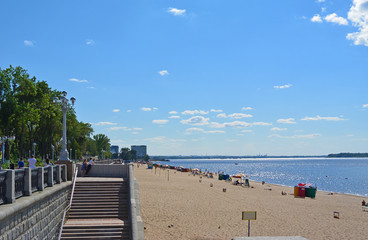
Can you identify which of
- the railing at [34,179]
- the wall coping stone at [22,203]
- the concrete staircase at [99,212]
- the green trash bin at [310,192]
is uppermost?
the railing at [34,179]

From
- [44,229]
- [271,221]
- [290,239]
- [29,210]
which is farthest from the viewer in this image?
[271,221]

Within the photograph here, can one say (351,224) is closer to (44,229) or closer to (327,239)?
(327,239)

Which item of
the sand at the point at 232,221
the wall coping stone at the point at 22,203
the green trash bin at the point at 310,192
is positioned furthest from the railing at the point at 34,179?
the green trash bin at the point at 310,192

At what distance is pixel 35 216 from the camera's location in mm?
11695

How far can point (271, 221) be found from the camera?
23891mm

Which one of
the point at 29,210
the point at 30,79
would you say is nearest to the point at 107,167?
the point at 29,210

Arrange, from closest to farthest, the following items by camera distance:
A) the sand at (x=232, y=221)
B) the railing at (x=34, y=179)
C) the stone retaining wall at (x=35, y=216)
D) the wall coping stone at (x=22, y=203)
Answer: the wall coping stone at (x=22, y=203), the stone retaining wall at (x=35, y=216), the railing at (x=34, y=179), the sand at (x=232, y=221)

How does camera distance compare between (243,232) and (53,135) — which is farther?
(53,135)

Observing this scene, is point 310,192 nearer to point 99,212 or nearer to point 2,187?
point 99,212

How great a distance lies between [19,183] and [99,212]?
23.0 feet

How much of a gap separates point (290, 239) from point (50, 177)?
10497 millimetres

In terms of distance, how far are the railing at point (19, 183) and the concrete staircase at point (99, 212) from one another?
188 inches

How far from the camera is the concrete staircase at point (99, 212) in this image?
50.5 feet

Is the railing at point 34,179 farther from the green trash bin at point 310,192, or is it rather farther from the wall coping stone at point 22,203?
the green trash bin at point 310,192
